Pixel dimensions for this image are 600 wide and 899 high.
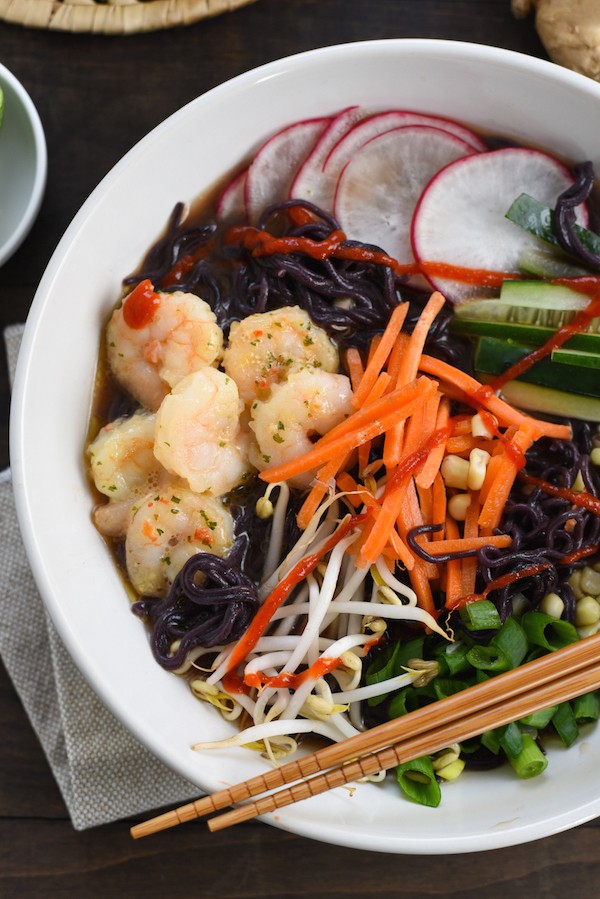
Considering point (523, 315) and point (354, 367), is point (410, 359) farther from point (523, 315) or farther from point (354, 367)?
point (523, 315)

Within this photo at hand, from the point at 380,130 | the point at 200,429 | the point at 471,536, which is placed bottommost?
the point at 471,536

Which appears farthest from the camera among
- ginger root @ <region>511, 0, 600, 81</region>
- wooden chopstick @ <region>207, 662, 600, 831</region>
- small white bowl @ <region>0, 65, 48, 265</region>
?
small white bowl @ <region>0, 65, 48, 265</region>

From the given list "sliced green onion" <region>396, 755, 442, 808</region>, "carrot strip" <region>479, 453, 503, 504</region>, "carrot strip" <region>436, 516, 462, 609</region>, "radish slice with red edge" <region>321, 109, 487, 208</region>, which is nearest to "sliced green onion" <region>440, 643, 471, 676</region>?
"carrot strip" <region>436, 516, 462, 609</region>

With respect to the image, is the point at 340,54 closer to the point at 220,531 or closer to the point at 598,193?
the point at 598,193

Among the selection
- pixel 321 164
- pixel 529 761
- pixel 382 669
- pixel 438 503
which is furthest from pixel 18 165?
pixel 529 761

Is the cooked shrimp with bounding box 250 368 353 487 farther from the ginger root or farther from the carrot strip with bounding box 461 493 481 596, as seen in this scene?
the ginger root

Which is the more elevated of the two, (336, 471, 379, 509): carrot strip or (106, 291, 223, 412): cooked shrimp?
(106, 291, 223, 412): cooked shrimp

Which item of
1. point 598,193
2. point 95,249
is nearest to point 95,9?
point 95,249
